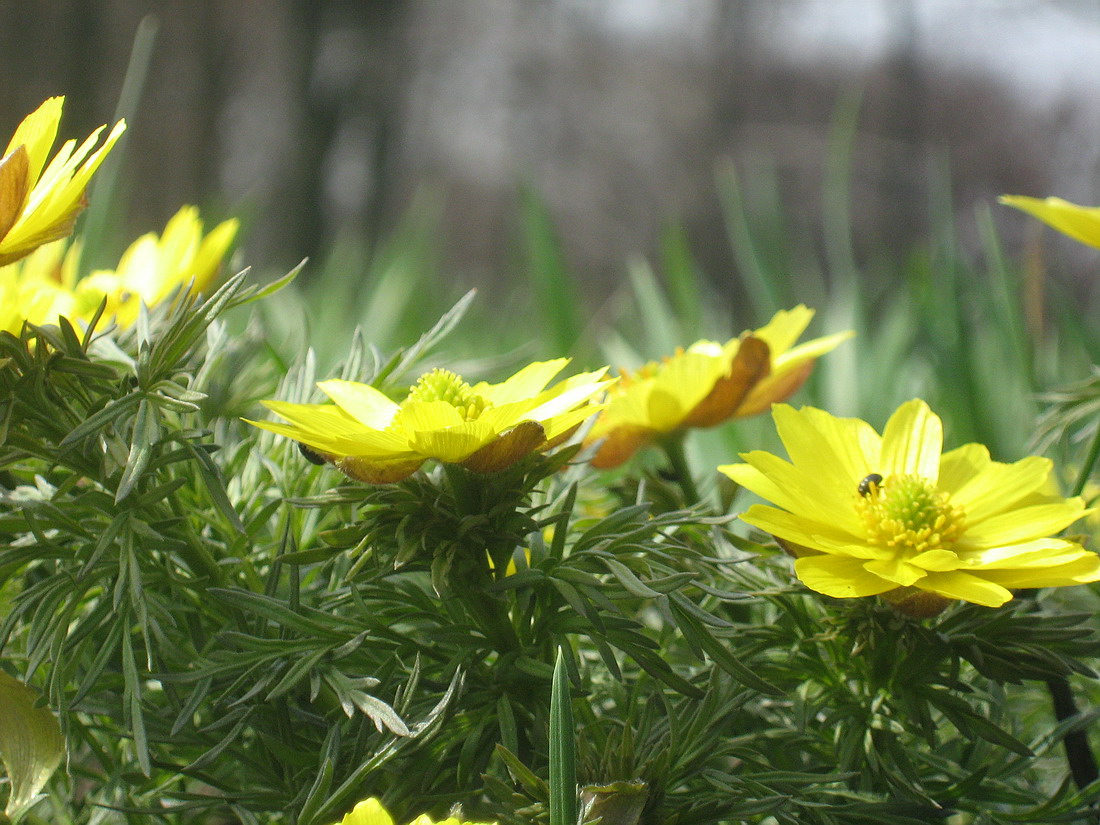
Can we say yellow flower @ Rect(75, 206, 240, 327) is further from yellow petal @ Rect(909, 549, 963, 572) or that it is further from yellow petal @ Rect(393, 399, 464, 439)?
yellow petal @ Rect(909, 549, 963, 572)

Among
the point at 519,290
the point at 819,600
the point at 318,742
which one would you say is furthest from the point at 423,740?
the point at 519,290

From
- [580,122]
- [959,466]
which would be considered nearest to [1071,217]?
[959,466]

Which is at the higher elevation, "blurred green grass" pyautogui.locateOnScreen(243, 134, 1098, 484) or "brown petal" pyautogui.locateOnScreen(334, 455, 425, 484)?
"brown petal" pyautogui.locateOnScreen(334, 455, 425, 484)

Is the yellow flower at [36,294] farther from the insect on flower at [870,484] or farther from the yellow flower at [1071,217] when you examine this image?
the yellow flower at [1071,217]

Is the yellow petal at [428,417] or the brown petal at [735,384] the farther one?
the brown petal at [735,384]

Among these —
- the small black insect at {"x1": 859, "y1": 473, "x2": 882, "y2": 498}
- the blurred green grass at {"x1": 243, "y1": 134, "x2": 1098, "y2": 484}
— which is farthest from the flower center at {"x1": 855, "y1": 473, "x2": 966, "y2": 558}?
the blurred green grass at {"x1": 243, "y1": 134, "x2": 1098, "y2": 484}

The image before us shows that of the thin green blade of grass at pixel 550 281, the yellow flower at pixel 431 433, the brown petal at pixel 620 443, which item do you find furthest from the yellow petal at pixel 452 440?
the thin green blade of grass at pixel 550 281
